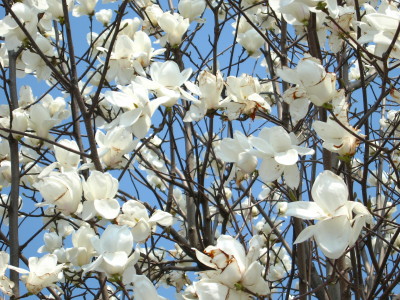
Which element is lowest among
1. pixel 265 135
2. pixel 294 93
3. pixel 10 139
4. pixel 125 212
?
pixel 125 212

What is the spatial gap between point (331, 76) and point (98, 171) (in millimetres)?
535

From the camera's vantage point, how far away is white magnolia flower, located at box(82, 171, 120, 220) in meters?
1.26

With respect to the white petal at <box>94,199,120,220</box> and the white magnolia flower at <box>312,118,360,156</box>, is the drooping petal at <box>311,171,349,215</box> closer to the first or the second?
the white magnolia flower at <box>312,118,360,156</box>

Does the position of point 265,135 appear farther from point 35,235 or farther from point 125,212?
point 35,235

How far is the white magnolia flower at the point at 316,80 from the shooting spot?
115cm

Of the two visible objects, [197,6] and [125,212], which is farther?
[197,6]

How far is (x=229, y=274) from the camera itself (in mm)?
993

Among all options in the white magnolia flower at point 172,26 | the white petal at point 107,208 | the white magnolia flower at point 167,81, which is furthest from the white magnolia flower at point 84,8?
the white petal at point 107,208

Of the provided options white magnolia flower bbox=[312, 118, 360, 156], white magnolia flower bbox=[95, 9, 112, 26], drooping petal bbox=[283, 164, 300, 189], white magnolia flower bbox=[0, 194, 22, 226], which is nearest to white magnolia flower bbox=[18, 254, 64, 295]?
white magnolia flower bbox=[0, 194, 22, 226]

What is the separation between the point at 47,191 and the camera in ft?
4.15

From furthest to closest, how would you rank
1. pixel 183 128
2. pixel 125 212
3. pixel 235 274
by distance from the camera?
pixel 183 128
pixel 125 212
pixel 235 274

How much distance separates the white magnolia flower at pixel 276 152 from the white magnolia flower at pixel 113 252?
1.03 ft

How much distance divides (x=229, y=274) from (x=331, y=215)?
20 cm

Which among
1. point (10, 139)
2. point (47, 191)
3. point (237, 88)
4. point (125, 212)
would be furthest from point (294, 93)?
point (10, 139)
